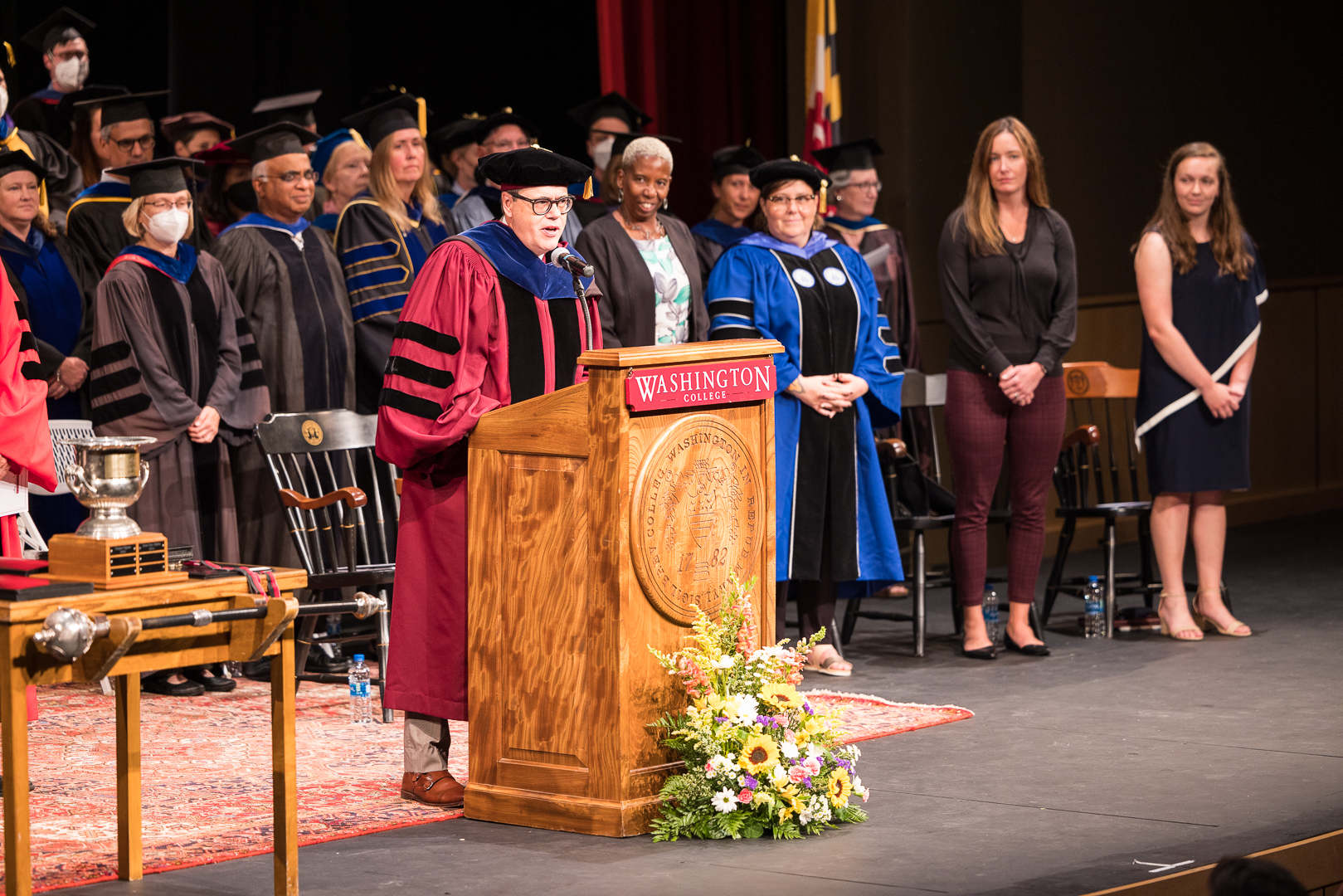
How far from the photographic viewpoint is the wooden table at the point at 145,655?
2998mm

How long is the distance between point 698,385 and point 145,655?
130 centimetres

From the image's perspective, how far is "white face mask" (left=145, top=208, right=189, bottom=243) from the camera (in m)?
5.64

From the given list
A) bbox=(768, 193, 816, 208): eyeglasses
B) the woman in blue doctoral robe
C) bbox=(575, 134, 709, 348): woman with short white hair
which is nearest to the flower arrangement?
the woman in blue doctoral robe

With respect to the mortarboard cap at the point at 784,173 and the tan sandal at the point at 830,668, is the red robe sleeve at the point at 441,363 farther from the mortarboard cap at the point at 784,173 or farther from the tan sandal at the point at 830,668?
the tan sandal at the point at 830,668

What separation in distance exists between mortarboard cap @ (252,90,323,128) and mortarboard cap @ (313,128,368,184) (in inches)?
3.6

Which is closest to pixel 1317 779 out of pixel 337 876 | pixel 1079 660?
pixel 1079 660

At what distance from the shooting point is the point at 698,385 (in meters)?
3.89

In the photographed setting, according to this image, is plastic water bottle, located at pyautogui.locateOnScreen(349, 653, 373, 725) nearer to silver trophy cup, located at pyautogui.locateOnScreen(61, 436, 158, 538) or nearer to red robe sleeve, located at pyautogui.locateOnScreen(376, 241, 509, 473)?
red robe sleeve, located at pyautogui.locateOnScreen(376, 241, 509, 473)

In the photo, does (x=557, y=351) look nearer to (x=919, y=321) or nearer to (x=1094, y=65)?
(x=919, y=321)

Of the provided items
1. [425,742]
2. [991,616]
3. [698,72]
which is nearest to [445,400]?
[425,742]

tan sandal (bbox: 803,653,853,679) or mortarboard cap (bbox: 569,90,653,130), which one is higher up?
mortarboard cap (bbox: 569,90,653,130)

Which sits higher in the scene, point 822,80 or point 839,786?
point 822,80

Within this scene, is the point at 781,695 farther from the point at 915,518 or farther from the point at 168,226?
the point at 168,226

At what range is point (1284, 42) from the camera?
32.5 feet
